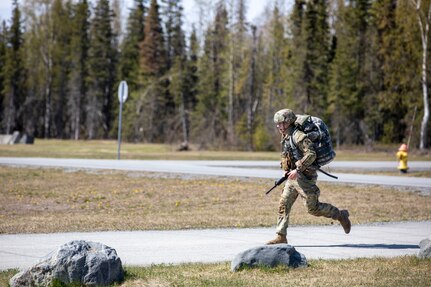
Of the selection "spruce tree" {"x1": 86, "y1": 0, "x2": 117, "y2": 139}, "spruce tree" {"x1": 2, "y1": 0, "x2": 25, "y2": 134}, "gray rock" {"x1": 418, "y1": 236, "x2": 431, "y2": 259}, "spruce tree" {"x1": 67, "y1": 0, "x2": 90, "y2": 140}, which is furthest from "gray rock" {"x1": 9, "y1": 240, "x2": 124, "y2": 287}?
"spruce tree" {"x1": 2, "y1": 0, "x2": 25, "y2": 134}

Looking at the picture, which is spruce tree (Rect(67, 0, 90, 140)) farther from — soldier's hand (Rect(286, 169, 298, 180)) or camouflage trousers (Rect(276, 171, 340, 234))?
soldier's hand (Rect(286, 169, 298, 180))

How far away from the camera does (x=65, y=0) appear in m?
76.9

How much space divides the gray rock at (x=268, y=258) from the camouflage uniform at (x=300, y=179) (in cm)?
151

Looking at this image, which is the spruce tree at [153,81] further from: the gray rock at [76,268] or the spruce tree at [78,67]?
the gray rock at [76,268]

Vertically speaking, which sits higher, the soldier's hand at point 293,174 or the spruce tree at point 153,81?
the spruce tree at point 153,81

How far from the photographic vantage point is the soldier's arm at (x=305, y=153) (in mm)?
9430

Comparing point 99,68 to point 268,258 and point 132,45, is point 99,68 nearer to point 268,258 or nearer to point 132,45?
point 132,45

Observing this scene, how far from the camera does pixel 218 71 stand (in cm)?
6225

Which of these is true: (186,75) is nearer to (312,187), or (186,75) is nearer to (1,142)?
(1,142)

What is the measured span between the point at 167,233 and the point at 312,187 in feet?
8.80

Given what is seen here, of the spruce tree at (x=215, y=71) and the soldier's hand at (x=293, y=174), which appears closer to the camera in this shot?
the soldier's hand at (x=293, y=174)

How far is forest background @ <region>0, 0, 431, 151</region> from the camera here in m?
49.4

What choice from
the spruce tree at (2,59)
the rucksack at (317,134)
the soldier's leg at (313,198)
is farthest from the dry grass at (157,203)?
the spruce tree at (2,59)

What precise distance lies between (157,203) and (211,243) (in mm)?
5688
